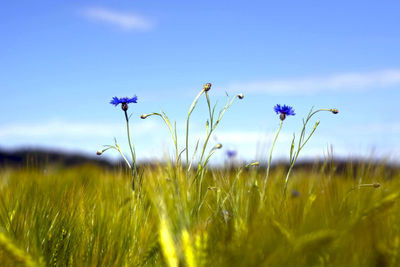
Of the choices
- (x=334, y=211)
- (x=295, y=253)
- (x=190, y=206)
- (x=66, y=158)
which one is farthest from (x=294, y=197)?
(x=66, y=158)

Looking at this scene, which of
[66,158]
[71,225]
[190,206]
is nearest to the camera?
[190,206]

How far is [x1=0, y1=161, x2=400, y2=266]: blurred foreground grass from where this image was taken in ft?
3.86

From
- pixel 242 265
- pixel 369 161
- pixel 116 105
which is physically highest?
pixel 116 105

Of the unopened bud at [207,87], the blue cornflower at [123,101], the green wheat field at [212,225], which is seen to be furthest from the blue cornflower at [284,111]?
the blue cornflower at [123,101]

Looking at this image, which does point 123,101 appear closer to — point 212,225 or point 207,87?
point 207,87

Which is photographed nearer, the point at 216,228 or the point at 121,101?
the point at 216,228

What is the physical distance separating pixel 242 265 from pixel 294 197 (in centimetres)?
79

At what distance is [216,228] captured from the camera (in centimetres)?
150

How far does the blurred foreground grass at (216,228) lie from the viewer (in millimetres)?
1178

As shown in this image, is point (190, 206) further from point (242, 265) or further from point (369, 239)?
point (369, 239)

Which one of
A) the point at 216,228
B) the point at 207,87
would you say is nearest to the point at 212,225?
the point at 216,228

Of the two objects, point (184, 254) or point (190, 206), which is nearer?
point (184, 254)

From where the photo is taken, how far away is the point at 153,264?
5.63 ft

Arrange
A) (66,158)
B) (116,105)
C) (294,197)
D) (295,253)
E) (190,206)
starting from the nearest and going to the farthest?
(295,253) → (190,206) → (294,197) → (116,105) → (66,158)
